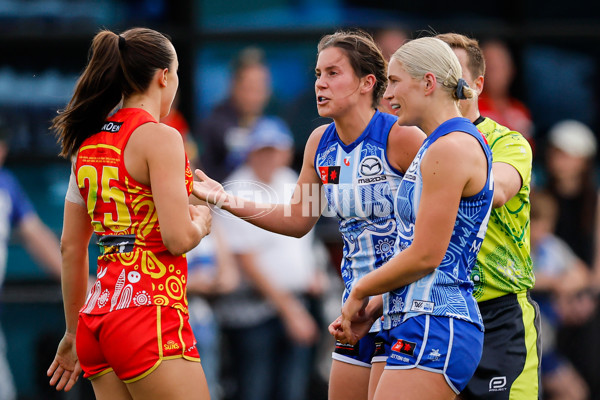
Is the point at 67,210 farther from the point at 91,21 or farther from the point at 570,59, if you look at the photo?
the point at 570,59

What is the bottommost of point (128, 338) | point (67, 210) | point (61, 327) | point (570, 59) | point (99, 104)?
point (61, 327)

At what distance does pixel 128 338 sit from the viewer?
3129 millimetres

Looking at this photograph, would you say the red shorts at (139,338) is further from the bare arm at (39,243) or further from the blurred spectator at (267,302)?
the bare arm at (39,243)

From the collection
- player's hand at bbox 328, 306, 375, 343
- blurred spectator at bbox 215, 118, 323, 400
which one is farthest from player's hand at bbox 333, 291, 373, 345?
blurred spectator at bbox 215, 118, 323, 400

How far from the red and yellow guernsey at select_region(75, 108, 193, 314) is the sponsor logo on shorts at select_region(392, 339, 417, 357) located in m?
0.78

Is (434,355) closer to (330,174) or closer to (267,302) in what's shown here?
(330,174)

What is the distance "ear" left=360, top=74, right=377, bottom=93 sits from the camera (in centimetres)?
380

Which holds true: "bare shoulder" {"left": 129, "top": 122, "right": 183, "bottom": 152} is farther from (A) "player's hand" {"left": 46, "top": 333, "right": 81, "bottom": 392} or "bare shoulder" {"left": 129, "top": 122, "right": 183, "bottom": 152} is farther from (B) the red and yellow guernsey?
(A) "player's hand" {"left": 46, "top": 333, "right": 81, "bottom": 392}

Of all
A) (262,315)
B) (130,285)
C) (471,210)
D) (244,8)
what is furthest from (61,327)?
(471,210)

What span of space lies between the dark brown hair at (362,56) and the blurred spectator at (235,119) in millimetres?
3244

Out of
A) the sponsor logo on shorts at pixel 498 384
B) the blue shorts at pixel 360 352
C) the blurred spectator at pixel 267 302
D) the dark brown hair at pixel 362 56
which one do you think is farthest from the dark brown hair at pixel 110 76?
the blurred spectator at pixel 267 302

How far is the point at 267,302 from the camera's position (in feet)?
21.3

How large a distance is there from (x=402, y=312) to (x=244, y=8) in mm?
5385

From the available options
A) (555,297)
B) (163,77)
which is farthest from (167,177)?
(555,297)
